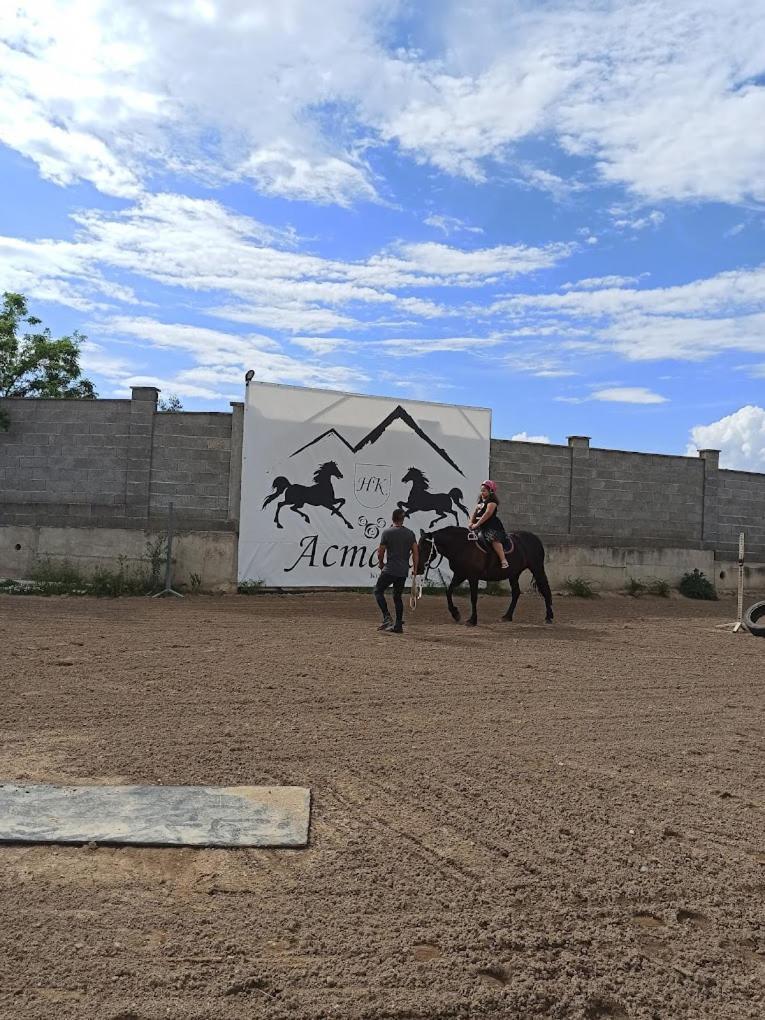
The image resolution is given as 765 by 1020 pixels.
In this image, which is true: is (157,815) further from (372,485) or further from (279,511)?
(372,485)

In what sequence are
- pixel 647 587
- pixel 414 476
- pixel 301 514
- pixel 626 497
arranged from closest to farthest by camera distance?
pixel 301 514 → pixel 414 476 → pixel 647 587 → pixel 626 497

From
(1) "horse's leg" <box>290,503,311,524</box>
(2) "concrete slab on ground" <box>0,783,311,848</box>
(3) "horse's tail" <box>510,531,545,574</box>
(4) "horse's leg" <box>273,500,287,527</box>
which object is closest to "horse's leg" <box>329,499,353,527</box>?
(1) "horse's leg" <box>290,503,311,524</box>

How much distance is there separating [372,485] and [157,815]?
39.9 ft

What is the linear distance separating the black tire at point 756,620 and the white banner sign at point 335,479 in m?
5.82

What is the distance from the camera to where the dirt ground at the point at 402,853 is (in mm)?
2949

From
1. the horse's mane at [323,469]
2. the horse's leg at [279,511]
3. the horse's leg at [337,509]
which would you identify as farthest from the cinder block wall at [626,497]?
the horse's leg at [279,511]

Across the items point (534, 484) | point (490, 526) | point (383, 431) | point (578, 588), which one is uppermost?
point (383, 431)

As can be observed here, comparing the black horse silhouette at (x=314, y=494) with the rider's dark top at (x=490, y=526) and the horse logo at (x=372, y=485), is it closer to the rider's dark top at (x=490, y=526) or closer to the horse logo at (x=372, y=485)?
the horse logo at (x=372, y=485)

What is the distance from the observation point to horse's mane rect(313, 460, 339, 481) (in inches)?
619

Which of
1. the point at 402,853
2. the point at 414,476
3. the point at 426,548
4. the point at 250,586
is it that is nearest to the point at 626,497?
the point at 414,476

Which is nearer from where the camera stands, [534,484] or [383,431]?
[383,431]

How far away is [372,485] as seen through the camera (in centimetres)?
1627

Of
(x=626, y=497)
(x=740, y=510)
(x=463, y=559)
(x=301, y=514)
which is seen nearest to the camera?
(x=463, y=559)

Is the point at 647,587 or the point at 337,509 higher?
the point at 337,509
